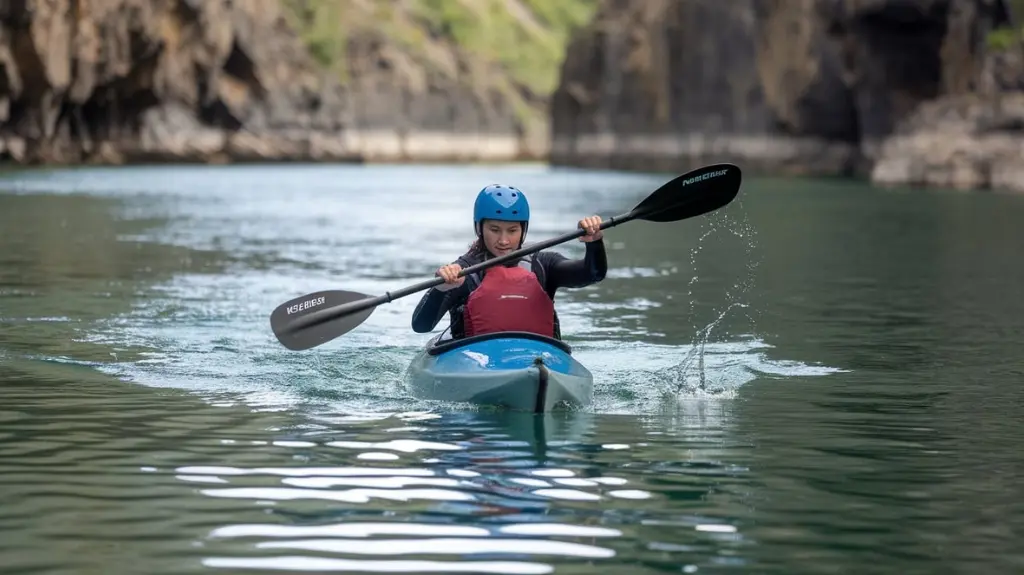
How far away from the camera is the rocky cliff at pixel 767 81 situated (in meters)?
69.0

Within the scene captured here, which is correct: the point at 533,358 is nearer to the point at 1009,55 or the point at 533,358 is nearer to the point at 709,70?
the point at 1009,55

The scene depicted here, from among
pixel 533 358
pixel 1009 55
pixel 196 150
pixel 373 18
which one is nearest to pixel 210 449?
pixel 533 358

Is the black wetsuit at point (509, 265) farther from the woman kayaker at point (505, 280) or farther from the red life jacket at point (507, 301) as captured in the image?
the red life jacket at point (507, 301)

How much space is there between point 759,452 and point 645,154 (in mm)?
94882

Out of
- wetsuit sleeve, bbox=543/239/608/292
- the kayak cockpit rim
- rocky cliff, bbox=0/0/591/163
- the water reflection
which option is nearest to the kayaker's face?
wetsuit sleeve, bbox=543/239/608/292

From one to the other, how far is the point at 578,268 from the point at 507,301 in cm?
54

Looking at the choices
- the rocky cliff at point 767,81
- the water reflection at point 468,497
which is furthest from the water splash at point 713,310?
the rocky cliff at point 767,81

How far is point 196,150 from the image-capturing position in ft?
360

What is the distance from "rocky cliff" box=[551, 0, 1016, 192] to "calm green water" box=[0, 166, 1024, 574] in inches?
1657

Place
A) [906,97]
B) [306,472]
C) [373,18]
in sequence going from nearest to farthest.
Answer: [306,472], [906,97], [373,18]

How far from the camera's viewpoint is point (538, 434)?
1016 cm

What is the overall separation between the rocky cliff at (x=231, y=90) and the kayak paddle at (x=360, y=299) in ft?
214

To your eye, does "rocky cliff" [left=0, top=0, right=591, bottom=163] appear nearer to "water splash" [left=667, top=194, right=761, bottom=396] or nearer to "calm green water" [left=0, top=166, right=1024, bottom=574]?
"water splash" [left=667, top=194, right=761, bottom=396]

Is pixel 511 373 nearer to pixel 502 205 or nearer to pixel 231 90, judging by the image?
pixel 502 205
